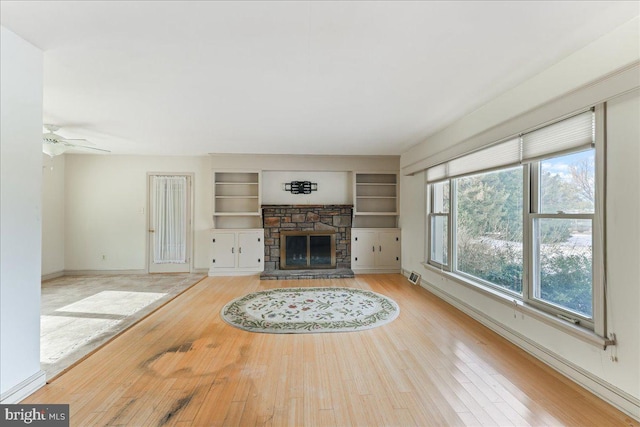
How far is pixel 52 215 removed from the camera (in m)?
5.54

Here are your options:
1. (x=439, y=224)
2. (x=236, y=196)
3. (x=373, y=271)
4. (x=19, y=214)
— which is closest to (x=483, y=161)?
(x=439, y=224)

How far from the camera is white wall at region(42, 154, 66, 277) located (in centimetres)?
535

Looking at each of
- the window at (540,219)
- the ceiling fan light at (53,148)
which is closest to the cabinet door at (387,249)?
the window at (540,219)

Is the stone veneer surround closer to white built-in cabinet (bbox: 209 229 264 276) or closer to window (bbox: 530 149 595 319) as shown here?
white built-in cabinet (bbox: 209 229 264 276)

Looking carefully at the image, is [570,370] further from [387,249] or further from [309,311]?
[387,249]

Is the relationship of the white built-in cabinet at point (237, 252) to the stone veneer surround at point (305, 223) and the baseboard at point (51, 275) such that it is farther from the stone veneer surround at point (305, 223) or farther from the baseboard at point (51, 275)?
the baseboard at point (51, 275)

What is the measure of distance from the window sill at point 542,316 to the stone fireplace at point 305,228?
8.96 ft

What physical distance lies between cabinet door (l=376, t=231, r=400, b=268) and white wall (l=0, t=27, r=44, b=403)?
17.0ft

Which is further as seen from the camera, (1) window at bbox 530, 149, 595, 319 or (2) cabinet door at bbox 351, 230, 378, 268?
(2) cabinet door at bbox 351, 230, 378, 268

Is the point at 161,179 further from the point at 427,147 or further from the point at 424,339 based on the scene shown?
the point at 424,339

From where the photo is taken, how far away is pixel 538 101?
7.71 feet

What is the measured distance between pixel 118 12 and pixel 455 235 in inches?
168

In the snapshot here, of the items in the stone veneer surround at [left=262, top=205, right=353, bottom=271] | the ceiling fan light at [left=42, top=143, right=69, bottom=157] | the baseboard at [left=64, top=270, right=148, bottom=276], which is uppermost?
the ceiling fan light at [left=42, top=143, right=69, bottom=157]
